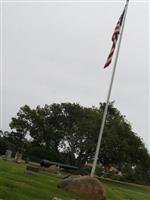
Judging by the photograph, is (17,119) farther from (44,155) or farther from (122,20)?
(122,20)

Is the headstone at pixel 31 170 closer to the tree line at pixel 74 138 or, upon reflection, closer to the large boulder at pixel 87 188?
the large boulder at pixel 87 188

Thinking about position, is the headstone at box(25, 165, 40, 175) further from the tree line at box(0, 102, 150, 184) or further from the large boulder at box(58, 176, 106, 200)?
the tree line at box(0, 102, 150, 184)

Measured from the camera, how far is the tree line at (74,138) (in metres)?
55.7

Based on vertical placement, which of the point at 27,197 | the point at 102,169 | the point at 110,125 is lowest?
the point at 27,197

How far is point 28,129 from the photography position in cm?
6819

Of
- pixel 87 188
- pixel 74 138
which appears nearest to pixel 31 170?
pixel 87 188

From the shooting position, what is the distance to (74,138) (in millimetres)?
61344

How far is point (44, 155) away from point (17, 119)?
26.0ft

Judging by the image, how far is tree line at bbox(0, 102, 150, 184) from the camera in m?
55.7

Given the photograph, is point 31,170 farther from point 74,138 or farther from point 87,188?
point 74,138

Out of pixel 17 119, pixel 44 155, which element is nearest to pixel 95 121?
pixel 44 155

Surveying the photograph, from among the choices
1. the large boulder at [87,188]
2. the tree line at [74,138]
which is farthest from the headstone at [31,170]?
the tree line at [74,138]

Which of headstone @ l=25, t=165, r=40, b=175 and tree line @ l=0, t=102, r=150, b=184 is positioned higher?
tree line @ l=0, t=102, r=150, b=184

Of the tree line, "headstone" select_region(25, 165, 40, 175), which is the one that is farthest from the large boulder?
the tree line
